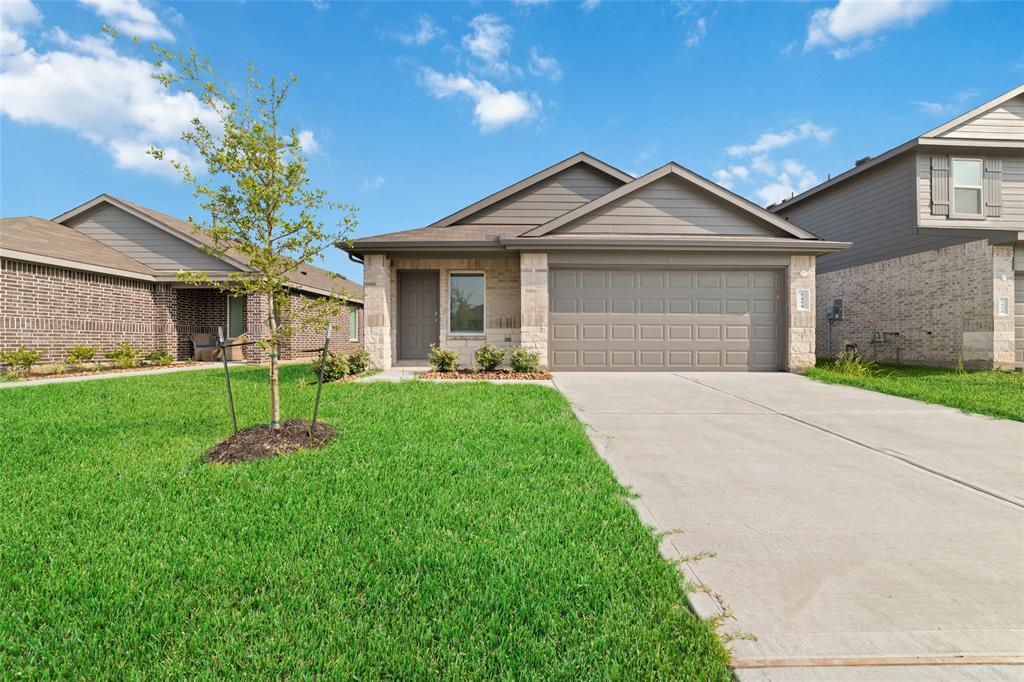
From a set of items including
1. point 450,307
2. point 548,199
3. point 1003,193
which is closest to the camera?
point 450,307

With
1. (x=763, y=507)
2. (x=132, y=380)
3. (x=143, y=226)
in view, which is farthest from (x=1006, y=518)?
A: (x=143, y=226)

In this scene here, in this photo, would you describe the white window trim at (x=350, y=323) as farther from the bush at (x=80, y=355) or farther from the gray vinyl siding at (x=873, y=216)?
the gray vinyl siding at (x=873, y=216)

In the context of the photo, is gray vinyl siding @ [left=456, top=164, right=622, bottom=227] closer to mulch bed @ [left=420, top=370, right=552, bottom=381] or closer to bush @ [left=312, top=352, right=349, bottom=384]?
mulch bed @ [left=420, top=370, right=552, bottom=381]

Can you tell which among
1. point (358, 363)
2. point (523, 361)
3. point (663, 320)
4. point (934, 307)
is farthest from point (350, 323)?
point (934, 307)

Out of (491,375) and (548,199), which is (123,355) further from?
(548,199)

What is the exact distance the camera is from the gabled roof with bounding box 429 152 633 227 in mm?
13109

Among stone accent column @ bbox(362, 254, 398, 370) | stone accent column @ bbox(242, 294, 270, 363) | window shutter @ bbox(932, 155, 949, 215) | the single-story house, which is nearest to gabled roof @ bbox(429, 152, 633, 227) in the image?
the single-story house

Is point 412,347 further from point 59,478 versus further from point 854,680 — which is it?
point 854,680

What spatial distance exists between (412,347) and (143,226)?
417 inches

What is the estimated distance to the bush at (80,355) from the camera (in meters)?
11.4

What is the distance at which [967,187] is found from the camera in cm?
1316

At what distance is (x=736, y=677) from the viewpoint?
1734mm

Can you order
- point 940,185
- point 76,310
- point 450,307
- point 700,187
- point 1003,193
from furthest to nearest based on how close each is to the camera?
point 1003,193, point 940,185, point 76,310, point 450,307, point 700,187

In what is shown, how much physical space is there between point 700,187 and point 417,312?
7.88m
